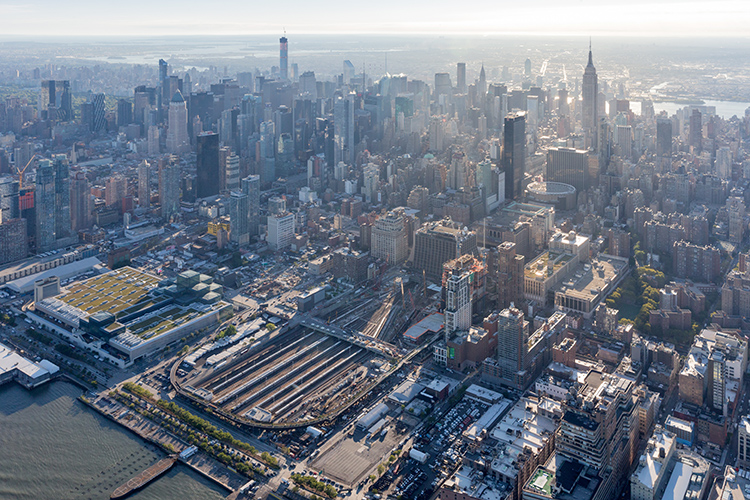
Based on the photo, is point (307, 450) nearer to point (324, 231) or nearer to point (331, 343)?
point (331, 343)

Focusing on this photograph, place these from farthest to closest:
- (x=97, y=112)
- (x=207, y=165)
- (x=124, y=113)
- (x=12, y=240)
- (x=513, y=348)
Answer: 1. (x=124, y=113)
2. (x=97, y=112)
3. (x=207, y=165)
4. (x=12, y=240)
5. (x=513, y=348)

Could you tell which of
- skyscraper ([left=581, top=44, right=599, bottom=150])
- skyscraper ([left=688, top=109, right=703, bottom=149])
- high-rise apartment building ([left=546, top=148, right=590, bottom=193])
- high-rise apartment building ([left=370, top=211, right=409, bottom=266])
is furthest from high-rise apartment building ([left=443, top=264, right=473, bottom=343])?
skyscraper ([left=688, top=109, right=703, bottom=149])

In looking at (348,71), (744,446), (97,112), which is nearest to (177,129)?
(97,112)

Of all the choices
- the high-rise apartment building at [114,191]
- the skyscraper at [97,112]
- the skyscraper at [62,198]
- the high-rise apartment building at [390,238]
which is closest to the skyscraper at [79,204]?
the skyscraper at [62,198]

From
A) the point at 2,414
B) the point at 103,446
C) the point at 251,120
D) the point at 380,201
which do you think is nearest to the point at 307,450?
the point at 103,446

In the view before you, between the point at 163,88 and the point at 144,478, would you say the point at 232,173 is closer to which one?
the point at 144,478

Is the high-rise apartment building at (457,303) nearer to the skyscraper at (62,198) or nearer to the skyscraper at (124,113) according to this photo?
the skyscraper at (62,198)
